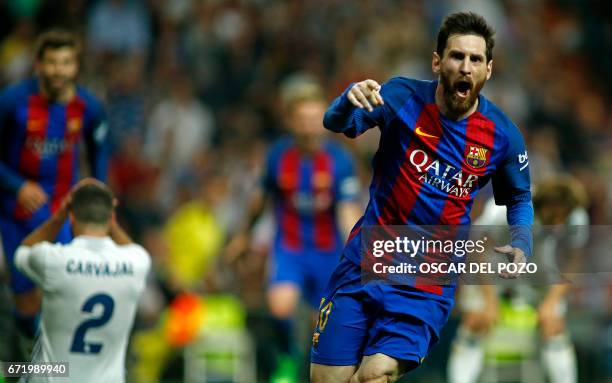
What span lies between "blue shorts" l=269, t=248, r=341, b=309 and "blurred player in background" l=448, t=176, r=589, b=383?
119 centimetres

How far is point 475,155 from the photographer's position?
5.52m

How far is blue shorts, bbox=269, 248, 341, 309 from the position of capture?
8.95 m

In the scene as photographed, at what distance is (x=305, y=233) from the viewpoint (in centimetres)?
904

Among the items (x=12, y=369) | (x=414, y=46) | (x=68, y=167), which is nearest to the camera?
(x=12, y=369)

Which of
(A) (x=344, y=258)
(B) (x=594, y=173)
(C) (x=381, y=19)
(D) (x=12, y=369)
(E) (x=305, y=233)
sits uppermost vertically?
(C) (x=381, y=19)

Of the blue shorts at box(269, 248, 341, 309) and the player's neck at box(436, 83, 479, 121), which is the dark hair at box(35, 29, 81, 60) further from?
the player's neck at box(436, 83, 479, 121)

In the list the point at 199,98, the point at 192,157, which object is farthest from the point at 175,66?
the point at 192,157

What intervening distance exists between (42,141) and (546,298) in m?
4.03

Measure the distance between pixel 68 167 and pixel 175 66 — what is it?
6.09 metres

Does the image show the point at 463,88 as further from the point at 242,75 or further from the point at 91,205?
the point at 242,75

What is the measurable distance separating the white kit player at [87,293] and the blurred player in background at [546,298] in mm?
2898

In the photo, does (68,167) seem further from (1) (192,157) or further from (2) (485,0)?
(2) (485,0)
